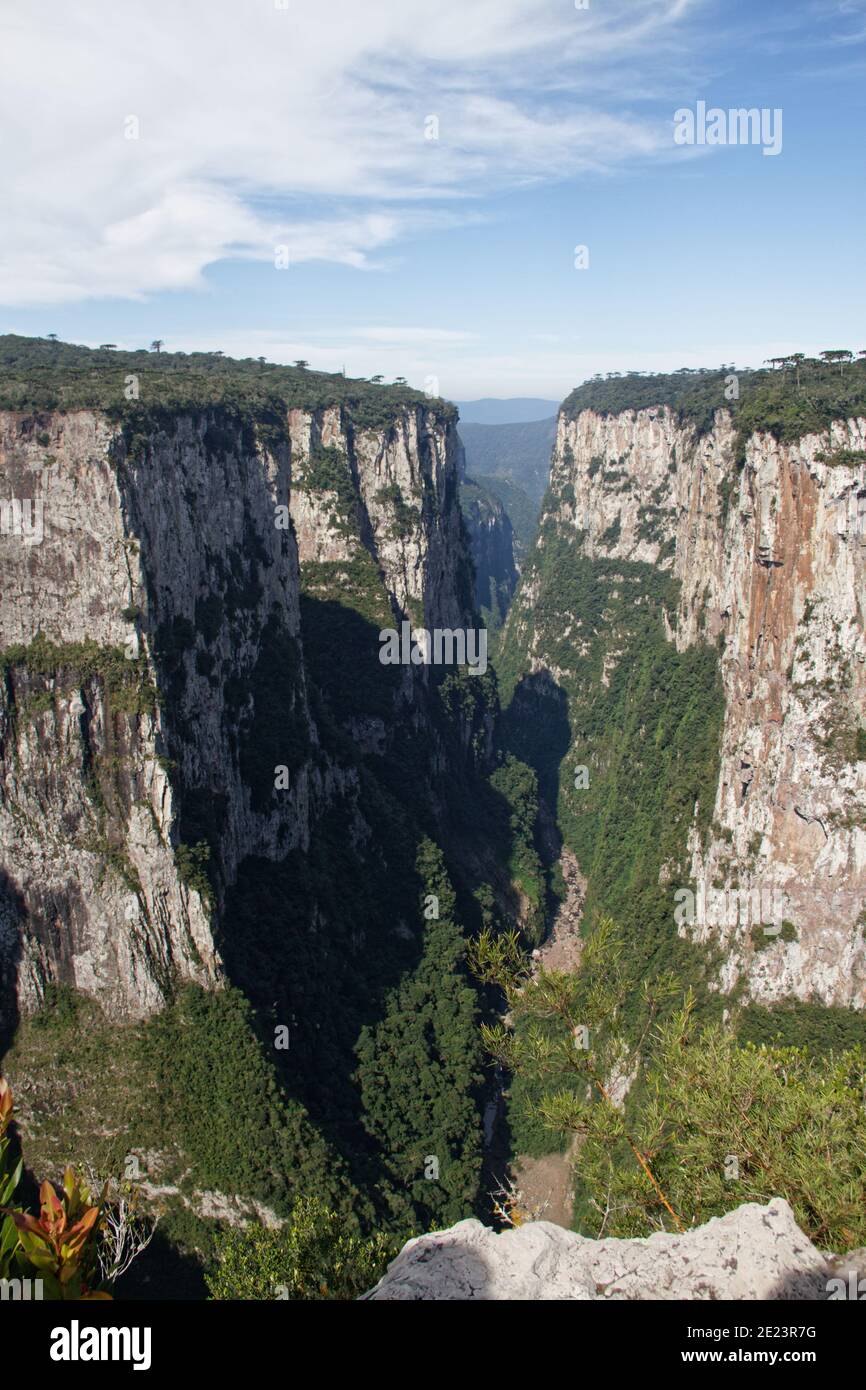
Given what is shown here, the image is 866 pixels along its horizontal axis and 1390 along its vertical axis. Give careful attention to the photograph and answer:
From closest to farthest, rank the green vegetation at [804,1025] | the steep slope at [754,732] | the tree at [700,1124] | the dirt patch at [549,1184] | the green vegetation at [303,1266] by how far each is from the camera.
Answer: the tree at [700,1124], the green vegetation at [303,1266], the green vegetation at [804,1025], the steep slope at [754,732], the dirt patch at [549,1184]

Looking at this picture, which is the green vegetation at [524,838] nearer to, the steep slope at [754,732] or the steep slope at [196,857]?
the steep slope at [754,732]

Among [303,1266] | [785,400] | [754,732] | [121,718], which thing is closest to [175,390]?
[121,718]

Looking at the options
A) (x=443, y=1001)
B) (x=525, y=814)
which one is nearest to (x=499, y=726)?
(x=525, y=814)

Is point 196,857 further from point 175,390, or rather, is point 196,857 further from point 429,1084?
point 175,390

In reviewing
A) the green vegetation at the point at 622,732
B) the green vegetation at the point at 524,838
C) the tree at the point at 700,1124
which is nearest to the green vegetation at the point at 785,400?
the green vegetation at the point at 622,732
